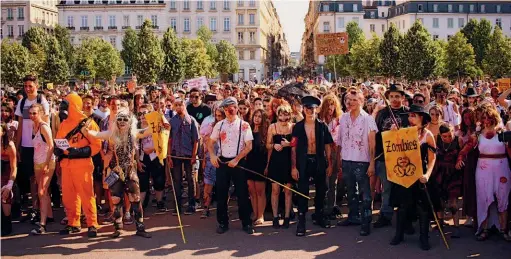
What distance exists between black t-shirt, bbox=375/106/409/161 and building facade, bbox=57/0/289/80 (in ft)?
260

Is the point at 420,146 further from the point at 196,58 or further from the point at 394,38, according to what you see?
the point at 196,58

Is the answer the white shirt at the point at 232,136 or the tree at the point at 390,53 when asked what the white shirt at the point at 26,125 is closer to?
the white shirt at the point at 232,136

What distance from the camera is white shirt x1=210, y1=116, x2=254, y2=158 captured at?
338 inches

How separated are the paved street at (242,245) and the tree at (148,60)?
48379mm

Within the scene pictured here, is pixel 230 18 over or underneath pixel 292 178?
over

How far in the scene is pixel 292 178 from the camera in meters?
8.85

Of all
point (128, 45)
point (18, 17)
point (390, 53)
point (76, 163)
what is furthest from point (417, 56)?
point (18, 17)

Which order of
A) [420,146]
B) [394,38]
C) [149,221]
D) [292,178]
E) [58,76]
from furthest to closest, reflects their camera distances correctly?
[58,76], [394,38], [149,221], [292,178], [420,146]

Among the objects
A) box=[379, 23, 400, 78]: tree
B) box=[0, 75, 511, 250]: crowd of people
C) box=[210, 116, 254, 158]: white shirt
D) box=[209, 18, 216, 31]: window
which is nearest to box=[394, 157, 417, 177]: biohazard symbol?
box=[0, 75, 511, 250]: crowd of people

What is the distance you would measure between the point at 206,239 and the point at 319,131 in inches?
89.7

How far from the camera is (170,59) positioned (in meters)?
58.2

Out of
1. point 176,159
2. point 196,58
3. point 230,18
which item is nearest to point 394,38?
point 196,58

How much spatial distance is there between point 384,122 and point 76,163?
460cm

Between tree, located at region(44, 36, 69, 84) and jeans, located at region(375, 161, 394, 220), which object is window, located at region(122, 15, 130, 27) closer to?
tree, located at region(44, 36, 69, 84)
